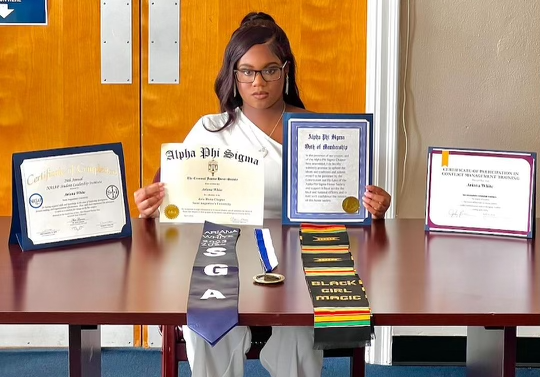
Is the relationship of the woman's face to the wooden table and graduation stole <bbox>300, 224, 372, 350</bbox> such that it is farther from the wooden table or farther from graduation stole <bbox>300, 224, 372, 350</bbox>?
graduation stole <bbox>300, 224, 372, 350</bbox>

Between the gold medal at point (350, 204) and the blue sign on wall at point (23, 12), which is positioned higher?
the blue sign on wall at point (23, 12)

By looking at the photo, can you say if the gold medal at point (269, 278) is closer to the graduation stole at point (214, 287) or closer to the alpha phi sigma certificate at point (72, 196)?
the graduation stole at point (214, 287)

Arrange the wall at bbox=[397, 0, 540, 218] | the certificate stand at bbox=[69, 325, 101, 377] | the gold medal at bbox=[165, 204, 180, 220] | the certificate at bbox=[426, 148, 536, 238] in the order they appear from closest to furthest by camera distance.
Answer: the certificate stand at bbox=[69, 325, 101, 377]
the certificate at bbox=[426, 148, 536, 238]
the gold medal at bbox=[165, 204, 180, 220]
the wall at bbox=[397, 0, 540, 218]

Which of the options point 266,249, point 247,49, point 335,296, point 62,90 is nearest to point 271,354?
point 266,249

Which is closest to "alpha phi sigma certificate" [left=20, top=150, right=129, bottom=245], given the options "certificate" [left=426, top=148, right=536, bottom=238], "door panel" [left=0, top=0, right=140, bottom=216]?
"certificate" [left=426, top=148, right=536, bottom=238]

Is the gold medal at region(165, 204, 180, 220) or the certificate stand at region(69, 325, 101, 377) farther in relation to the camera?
the gold medal at region(165, 204, 180, 220)

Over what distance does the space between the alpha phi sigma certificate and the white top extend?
0.48m

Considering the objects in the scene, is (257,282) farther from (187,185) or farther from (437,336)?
(437,336)

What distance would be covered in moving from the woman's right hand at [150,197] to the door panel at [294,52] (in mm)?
994

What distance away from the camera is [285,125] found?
7.73 ft

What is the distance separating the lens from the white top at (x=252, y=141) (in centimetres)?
264

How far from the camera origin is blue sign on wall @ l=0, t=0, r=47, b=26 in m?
3.27

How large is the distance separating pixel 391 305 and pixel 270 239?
0.58 metres
